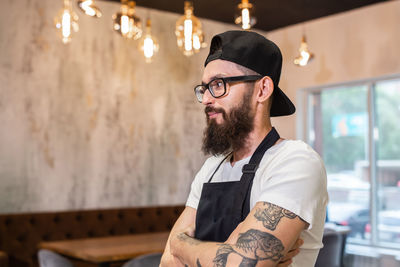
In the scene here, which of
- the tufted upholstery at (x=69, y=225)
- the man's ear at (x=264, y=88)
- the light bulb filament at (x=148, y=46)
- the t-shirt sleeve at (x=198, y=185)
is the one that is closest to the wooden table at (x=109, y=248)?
the tufted upholstery at (x=69, y=225)

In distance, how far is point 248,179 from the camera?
1.32 metres

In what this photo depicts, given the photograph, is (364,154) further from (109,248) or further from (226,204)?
(226,204)

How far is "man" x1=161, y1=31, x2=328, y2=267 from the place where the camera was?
3.83 ft

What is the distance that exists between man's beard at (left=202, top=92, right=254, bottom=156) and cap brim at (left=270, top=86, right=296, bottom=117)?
0.12 metres

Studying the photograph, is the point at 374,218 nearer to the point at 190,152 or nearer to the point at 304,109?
the point at 304,109

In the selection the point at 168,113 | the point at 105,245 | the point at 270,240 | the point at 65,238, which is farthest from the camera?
the point at 168,113

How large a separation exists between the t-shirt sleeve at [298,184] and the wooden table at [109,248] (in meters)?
1.78

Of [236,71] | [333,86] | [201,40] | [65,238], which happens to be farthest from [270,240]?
[333,86]

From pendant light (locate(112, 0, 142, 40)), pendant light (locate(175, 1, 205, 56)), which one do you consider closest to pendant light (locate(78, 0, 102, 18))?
pendant light (locate(112, 0, 142, 40))

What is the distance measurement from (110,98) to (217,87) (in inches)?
124

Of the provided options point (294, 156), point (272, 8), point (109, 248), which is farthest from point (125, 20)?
point (272, 8)

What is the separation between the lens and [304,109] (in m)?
5.27

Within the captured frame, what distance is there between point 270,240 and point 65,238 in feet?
10.6

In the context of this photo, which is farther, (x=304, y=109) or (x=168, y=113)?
(x=304, y=109)
